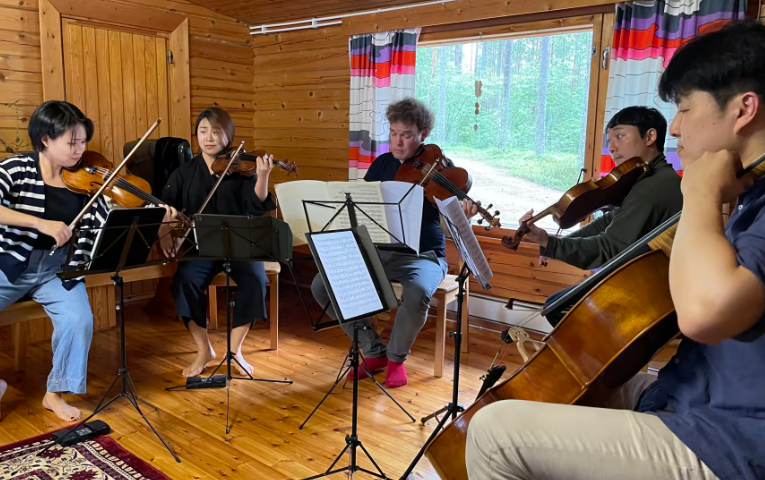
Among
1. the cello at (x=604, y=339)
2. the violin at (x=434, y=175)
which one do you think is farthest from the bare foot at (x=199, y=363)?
the cello at (x=604, y=339)

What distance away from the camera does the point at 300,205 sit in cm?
240

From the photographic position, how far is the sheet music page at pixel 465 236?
1.77 m

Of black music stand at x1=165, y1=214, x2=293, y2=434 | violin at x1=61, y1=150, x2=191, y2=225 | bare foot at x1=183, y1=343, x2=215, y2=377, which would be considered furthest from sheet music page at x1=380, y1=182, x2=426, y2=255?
bare foot at x1=183, y1=343, x2=215, y2=377

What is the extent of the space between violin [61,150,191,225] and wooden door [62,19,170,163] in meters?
1.15

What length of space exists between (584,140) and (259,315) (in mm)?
1972

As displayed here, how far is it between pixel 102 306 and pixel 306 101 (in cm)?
199

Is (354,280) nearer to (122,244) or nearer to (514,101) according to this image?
(122,244)

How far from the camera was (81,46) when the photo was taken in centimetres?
354

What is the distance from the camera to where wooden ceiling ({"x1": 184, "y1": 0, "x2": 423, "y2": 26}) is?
12.1 ft

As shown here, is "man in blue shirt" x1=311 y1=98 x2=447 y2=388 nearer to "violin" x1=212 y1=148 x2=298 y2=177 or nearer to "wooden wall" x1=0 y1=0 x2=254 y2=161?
"violin" x1=212 y1=148 x2=298 y2=177

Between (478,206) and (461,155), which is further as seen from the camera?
(461,155)

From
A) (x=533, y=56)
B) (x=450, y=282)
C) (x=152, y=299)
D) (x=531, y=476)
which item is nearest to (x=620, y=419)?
(x=531, y=476)

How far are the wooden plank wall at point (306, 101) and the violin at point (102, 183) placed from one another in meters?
1.62

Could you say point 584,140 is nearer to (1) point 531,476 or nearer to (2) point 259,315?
(2) point 259,315
